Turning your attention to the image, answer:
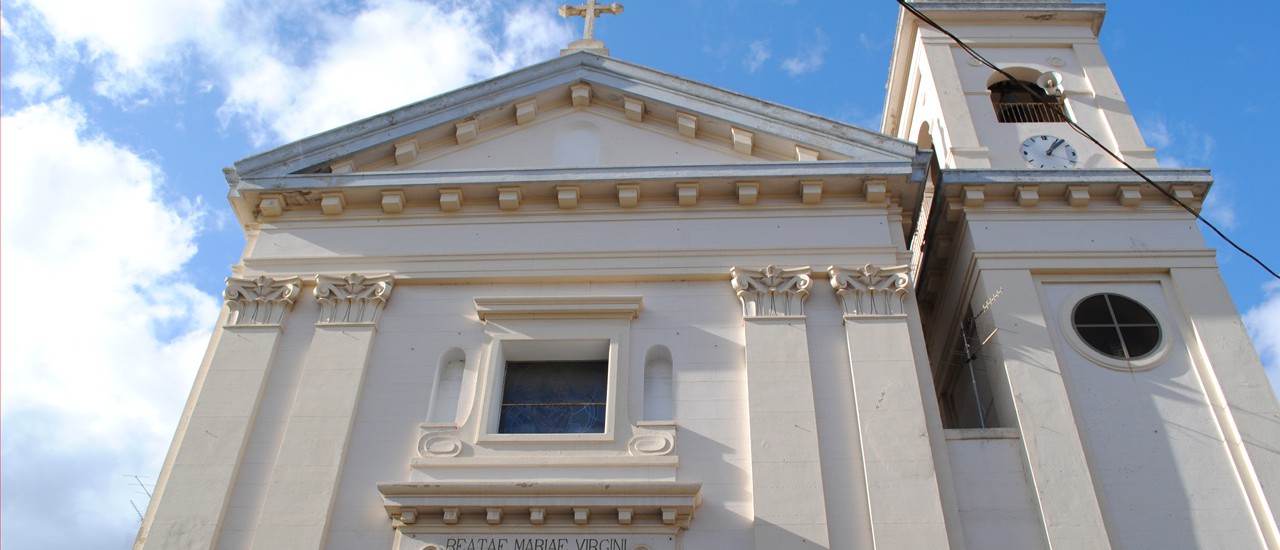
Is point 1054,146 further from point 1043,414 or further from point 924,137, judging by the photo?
point 1043,414

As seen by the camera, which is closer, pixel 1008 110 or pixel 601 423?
pixel 601 423

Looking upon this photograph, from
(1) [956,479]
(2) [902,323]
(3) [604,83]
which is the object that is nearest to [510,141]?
(3) [604,83]

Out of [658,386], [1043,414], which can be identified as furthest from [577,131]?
[1043,414]

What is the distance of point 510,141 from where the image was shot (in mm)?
17172

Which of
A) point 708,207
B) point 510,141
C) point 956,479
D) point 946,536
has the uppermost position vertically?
point 510,141

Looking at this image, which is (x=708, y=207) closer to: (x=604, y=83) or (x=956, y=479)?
(x=604, y=83)

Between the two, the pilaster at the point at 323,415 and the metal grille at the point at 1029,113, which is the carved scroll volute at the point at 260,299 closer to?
the pilaster at the point at 323,415

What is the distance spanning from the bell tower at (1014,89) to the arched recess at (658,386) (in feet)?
21.2

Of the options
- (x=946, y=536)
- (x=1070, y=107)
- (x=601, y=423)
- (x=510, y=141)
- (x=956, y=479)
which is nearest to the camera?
(x=946, y=536)

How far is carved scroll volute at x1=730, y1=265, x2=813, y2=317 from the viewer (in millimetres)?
14320

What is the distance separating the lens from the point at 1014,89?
1956 centimetres

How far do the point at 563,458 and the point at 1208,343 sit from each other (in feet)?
28.3

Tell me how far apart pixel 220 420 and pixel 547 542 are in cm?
465

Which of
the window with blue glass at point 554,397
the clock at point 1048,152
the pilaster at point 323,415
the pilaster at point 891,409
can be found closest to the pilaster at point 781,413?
the pilaster at point 891,409
